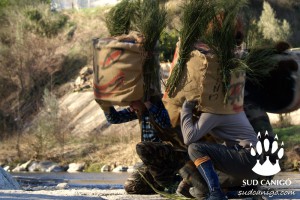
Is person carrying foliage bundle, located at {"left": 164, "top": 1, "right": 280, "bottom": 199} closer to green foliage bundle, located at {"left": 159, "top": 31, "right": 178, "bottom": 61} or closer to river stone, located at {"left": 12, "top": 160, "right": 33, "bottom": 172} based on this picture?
green foliage bundle, located at {"left": 159, "top": 31, "right": 178, "bottom": 61}

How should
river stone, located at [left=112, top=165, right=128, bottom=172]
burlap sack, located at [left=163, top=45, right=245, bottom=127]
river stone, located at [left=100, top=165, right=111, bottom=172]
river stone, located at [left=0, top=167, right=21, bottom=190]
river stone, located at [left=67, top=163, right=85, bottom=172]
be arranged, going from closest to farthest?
burlap sack, located at [left=163, top=45, right=245, bottom=127]
river stone, located at [left=0, top=167, right=21, bottom=190]
river stone, located at [left=112, top=165, right=128, bottom=172]
river stone, located at [left=100, top=165, right=111, bottom=172]
river stone, located at [left=67, top=163, right=85, bottom=172]

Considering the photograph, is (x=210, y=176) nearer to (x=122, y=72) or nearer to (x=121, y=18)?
(x=122, y=72)

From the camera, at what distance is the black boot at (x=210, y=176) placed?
6.94 meters

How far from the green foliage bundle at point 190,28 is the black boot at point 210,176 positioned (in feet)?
2.43

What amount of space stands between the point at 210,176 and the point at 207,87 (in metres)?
0.76

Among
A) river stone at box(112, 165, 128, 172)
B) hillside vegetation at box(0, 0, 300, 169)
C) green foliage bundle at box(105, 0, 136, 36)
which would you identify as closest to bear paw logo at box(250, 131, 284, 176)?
green foliage bundle at box(105, 0, 136, 36)

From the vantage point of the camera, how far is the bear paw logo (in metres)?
7.15

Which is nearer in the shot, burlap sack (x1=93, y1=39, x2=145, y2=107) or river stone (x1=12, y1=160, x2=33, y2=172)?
burlap sack (x1=93, y1=39, x2=145, y2=107)

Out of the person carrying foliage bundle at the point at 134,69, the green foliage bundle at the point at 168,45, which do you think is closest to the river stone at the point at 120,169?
the green foliage bundle at the point at 168,45

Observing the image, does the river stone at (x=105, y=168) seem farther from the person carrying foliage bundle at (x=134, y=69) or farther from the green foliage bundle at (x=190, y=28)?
the green foliage bundle at (x=190, y=28)

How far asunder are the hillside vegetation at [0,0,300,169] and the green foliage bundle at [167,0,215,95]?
21.3 metres

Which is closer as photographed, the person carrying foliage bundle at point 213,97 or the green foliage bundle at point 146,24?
the person carrying foliage bundle at point 213,97

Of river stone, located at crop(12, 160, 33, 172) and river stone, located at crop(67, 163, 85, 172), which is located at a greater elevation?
river stone, located at crop(67, 163, 85, 172)

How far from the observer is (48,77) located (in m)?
46.4
